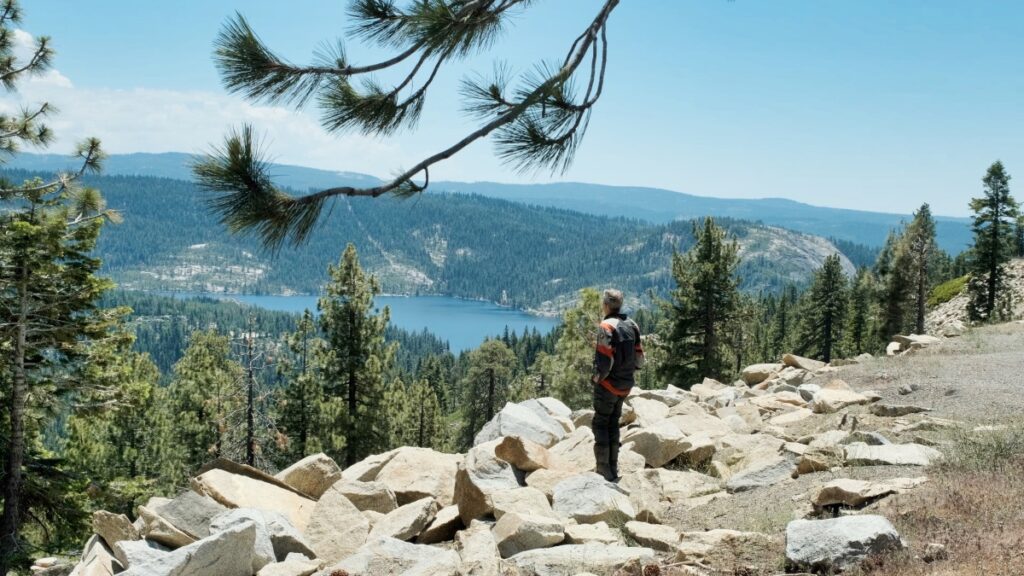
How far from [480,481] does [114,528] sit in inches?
150

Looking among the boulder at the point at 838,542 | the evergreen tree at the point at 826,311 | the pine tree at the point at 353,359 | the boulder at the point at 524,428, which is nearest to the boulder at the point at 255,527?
the boulder at the point at 838,542

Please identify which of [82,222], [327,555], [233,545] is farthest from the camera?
[82,222]

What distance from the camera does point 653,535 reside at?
571 cm

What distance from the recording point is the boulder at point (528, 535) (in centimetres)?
585

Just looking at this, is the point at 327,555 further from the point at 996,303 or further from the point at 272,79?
the point at 996,303

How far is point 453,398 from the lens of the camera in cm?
11494

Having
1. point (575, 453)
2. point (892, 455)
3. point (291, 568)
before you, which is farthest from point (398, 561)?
point (892, 455)

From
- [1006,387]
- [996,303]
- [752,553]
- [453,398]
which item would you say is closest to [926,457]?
[752,553]

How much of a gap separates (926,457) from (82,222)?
16797 millimetres

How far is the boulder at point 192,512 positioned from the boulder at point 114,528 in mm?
297

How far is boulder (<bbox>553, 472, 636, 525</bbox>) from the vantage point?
258 inches

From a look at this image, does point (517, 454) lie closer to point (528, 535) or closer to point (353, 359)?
point (528, 535)

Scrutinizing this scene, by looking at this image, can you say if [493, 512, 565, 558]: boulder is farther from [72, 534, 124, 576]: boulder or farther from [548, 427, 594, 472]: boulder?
[72, 534, 124, 576]: boulder

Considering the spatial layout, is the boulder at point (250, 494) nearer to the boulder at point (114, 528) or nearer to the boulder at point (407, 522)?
the boulder at point (114, 528)
